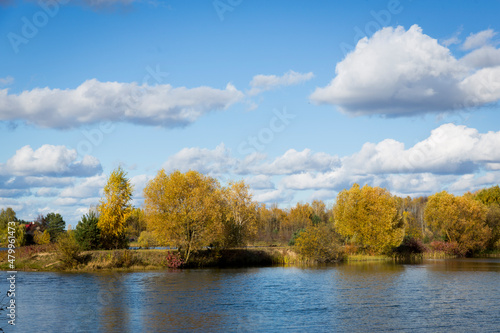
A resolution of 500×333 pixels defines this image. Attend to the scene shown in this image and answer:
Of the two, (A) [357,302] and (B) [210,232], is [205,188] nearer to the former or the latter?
(B) [210,232]

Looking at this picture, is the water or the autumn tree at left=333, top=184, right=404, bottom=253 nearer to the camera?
the water

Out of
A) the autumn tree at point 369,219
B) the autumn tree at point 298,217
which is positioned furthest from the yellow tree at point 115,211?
the autumn tree at point 298,217

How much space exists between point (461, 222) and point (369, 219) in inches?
895

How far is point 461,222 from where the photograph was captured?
298 ft

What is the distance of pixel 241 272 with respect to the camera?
5797cm

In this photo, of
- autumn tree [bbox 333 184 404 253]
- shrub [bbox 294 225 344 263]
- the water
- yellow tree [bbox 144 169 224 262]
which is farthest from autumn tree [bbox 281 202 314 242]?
the water

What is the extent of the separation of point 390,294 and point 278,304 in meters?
10.6

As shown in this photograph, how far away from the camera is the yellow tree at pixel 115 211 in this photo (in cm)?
6506

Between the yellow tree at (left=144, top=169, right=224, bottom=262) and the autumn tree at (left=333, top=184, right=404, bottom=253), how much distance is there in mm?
29203

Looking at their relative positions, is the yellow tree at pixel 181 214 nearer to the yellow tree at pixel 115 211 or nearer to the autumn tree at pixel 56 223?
the yellow tree at pixel 115 211

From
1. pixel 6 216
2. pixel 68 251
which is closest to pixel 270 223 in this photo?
pixel 6 216

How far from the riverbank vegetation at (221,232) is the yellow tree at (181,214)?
0.13m

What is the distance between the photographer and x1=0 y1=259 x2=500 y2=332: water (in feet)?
90.1

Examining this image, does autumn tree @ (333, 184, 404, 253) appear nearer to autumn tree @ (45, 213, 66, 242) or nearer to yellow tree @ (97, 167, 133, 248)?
yellow tree @ (97, 167, 133, 248)
